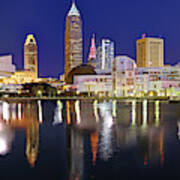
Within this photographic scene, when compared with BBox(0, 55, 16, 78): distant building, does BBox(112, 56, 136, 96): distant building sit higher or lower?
lower

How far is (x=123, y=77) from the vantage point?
123 m

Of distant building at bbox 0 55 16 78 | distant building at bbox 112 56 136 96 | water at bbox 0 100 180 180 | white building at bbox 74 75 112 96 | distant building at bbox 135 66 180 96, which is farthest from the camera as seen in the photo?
distant building at bbox 0 55 16 78

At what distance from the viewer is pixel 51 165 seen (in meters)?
13.8

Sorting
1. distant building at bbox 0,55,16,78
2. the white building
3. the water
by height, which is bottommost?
the water

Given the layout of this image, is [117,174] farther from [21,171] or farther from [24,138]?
[24,138]

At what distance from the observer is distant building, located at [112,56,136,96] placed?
121375 millimetres

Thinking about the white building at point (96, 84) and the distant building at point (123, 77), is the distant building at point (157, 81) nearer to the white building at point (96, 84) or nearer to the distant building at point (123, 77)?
the distant building at point (123, 77)

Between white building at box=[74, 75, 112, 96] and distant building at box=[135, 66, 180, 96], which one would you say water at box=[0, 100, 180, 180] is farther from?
white building at box=[74, 75, 112, 96]

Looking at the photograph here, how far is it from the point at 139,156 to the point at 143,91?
105933mm

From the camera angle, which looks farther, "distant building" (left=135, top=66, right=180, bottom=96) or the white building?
the white building

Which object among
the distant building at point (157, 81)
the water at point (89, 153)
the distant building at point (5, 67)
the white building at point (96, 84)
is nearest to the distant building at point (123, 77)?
the distant building at point (157, 81)

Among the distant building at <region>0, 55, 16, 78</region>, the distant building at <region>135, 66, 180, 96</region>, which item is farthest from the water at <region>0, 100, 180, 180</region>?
the distant building at <region>0, 55, 16, 78</region>

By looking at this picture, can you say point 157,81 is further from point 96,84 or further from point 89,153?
point 89,153

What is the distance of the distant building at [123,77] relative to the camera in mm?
121375
